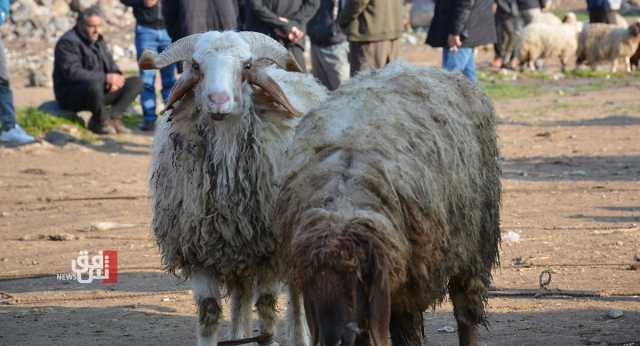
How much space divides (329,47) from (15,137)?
4.08 metres

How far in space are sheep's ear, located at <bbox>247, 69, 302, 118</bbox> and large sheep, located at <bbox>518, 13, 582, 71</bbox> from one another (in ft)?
49.6

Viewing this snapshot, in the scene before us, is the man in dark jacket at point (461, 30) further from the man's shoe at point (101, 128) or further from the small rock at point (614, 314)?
the small rock at point (614, 314)

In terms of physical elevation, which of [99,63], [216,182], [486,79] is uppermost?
[216,182]

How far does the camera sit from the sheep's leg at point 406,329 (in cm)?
503

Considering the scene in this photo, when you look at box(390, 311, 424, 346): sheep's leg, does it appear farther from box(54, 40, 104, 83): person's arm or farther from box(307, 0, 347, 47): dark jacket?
box(54, 40, 104, 83): person's arm

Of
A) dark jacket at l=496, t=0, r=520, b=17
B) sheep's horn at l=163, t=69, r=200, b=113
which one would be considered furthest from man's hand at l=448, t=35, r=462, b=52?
dark jacket at l=496, t=0, r=520, b=17

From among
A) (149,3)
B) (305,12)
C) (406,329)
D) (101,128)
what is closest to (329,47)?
(305,12)

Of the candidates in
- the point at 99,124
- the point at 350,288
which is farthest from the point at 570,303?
the point at 99,124

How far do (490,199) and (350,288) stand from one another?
1.39 m

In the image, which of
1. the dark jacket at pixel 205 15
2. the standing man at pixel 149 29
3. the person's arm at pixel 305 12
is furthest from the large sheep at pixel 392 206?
the standing man at pixel 149 29

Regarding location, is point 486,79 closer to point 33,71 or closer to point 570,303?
point 33,71

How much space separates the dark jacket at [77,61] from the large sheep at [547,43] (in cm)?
917

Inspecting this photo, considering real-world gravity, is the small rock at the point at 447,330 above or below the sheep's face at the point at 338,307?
below

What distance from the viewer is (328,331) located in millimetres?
4340
